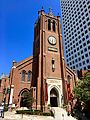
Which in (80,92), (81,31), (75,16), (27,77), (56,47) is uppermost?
(75,16)

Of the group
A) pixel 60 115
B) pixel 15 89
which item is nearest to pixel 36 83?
pixel 15 89

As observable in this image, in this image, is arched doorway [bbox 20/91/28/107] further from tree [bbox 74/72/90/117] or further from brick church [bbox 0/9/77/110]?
tree [bbox 74/72/90/117]

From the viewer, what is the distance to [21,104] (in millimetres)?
33125

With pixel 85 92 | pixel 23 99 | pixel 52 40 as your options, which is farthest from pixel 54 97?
pixel 52 40

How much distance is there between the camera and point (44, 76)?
109 feet

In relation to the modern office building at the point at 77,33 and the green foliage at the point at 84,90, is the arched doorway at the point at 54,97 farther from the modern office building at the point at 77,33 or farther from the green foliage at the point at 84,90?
the modern office building at the point at 77,33

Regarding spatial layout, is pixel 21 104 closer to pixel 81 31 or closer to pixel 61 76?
pixel 61 76

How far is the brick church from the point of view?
32.1 meters

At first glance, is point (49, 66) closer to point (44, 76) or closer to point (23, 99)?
point (44, 76)

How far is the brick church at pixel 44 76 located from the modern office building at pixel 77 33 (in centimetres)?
2715

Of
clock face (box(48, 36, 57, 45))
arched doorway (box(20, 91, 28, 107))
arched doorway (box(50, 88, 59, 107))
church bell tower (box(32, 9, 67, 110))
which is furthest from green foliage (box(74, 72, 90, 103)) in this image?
clock face (box(48, 36, 57, 45))

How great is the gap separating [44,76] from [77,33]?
1875 inches

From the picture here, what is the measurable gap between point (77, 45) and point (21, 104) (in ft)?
156

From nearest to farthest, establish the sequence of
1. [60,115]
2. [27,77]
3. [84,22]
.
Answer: [60,115] < [27,77] < [84,22]
